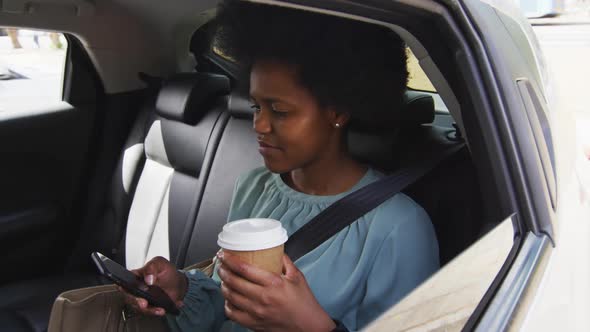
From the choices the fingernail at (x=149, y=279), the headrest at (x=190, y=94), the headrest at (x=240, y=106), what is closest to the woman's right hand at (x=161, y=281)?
the fingernail at (x=149, y=279)

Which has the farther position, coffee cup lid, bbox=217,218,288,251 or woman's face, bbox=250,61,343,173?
woman's face, bbox=250,61,343,173

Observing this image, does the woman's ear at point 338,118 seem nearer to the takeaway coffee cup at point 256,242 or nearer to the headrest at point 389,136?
the headrest at point 389,136

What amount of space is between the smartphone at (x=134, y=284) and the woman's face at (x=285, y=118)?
362 mm

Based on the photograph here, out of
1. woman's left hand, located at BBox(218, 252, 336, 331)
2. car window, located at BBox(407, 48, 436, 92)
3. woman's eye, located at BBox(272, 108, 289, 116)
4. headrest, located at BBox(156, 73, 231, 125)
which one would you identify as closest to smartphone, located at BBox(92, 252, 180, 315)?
woman's left hand, located at BBox(218, 252, 336, 331)

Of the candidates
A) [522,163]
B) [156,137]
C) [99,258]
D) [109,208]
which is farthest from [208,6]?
[522,163]

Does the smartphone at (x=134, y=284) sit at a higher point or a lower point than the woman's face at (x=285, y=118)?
lower

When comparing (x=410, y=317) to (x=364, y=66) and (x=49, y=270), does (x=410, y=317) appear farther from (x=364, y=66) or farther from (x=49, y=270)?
(x=49, y=270)

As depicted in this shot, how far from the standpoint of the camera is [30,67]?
2.58 meters

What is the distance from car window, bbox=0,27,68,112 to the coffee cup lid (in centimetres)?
187

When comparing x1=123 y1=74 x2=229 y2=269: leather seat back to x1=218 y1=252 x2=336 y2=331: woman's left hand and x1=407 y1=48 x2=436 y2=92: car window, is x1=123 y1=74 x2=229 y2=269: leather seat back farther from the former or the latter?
x1=218 y1=252 x2=336 y2=331: woman's left hand

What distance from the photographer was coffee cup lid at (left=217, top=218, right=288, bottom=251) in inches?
33.3

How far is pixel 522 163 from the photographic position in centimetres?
100

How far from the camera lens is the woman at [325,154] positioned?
1.15 metres

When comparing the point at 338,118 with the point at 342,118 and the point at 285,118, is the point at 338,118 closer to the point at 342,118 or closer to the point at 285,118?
the point at 342,118
